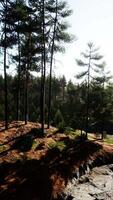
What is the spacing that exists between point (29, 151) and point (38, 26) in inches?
446

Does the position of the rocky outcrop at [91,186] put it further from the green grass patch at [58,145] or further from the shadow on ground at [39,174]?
the green grass patch at [58,145]

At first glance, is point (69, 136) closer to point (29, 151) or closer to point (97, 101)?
point (29, 151)

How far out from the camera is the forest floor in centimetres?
1817

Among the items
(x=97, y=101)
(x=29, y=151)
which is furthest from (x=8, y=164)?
(x=97, y=101)

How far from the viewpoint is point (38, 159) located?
21797 mm

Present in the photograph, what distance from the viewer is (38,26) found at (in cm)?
2672

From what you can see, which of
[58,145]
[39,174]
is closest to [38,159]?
[39,174]

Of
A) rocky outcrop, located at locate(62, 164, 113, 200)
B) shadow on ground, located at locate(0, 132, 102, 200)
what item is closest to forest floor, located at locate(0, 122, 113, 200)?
shadow on ground, located at locate(0, 132, 102, 200)

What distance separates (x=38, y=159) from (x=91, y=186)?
4.29m

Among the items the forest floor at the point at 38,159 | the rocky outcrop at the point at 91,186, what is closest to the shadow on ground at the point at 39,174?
the forest floor at the point at 38,159

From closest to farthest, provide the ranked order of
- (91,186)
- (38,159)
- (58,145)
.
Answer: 1. (91,186)
2. (38,159)
3. (58,145)

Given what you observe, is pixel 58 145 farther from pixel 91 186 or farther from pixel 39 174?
pixel 91 186

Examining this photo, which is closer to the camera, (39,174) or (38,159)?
(39,174)

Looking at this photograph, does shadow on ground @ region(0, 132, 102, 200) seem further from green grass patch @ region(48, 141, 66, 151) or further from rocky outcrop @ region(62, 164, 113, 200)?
rocky outcrop @ region(62, 164, 113, 200)
